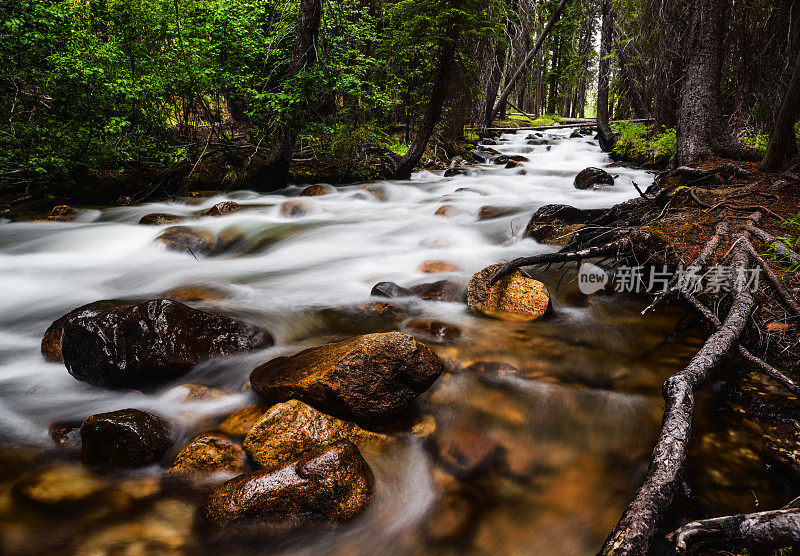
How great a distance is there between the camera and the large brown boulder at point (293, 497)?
206 centimetres

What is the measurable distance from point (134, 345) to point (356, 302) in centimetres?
225

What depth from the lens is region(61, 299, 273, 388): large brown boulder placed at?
310 centimetres

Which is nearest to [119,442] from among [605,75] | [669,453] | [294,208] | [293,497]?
[293,497]

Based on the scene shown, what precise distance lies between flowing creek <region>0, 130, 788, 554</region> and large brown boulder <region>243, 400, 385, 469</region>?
0.30 meters

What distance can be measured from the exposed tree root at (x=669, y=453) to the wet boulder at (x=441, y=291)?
8.47 ft

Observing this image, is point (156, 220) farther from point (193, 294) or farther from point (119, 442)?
point (119, 442)

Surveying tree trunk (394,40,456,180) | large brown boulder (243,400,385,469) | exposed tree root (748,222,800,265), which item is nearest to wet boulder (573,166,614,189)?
tree trunk (394,40,456,180)

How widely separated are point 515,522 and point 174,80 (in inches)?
388

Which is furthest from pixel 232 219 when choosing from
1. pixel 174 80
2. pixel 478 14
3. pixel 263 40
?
pixel 478 14

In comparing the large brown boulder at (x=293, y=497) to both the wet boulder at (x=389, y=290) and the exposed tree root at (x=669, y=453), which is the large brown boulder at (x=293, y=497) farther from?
the wet boulder at (x=389, y=290)

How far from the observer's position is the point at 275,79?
9625 mm

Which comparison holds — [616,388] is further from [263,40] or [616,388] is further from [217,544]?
[263,40]

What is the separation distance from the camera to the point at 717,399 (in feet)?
9.05

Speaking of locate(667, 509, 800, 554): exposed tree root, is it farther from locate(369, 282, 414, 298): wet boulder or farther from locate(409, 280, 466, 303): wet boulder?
locate(369, 282, 414, 298): wet boulder
